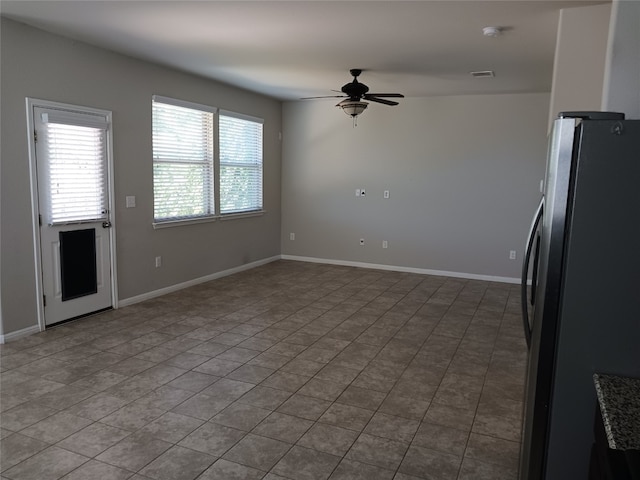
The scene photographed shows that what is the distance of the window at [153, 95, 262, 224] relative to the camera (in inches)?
214

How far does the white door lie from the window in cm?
79

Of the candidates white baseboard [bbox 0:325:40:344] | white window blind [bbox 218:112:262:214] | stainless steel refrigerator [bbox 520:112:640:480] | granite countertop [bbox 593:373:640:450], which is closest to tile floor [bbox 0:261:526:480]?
white baseboard [bbox 0:325:40:344]

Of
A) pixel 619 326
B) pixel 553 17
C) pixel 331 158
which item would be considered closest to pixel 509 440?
pixel 619 326

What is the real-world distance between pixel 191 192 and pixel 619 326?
17.4 ft

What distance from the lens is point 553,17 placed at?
335 cm

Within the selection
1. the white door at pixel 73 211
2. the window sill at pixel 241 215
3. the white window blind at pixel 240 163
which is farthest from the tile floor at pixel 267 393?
the white window blind at pixel 240 163

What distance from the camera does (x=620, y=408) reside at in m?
1.18

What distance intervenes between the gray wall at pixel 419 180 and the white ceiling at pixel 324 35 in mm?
905

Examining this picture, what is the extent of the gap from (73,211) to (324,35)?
110 inches

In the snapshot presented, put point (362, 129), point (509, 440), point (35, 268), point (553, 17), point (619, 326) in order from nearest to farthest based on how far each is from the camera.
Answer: point (619, 326) → point (509, 440) → point (553, 17) → point (35, 268) → point (362, 129)

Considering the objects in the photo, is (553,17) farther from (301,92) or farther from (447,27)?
(301,92)

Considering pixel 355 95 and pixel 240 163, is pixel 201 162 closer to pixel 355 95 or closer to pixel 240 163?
pixel 240 163

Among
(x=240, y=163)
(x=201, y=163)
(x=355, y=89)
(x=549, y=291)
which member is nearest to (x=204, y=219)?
(x=201, y=163)

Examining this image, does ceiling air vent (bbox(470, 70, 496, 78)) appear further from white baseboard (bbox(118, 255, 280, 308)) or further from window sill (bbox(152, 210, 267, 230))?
white baseboard (bbox(118, 255, 280, 308))
